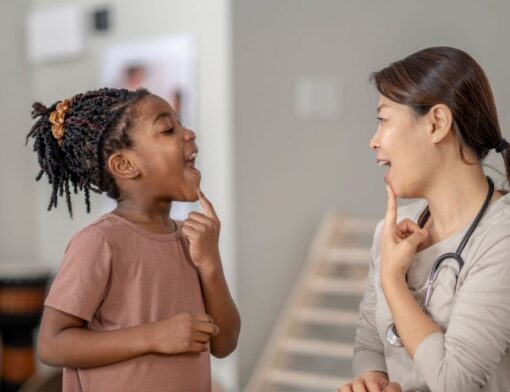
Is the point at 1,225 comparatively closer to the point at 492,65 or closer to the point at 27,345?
the point at 27,345

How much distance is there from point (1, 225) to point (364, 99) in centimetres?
199

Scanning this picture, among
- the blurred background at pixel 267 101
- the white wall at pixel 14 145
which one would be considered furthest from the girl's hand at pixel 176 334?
the white wall at pixel 14 145

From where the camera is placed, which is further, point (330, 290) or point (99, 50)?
point (99, 50)

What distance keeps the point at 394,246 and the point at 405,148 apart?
0.59ft

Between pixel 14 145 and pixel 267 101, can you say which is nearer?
pixel 267 101

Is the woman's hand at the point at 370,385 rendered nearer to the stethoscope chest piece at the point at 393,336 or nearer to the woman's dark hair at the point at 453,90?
the stethoscope chest piece at the point at 393,336

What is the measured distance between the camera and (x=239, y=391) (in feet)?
10.8

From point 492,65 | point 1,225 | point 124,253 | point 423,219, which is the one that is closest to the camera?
point 124,253

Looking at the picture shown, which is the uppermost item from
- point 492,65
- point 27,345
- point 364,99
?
point 492,65

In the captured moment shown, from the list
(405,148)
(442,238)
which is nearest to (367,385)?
(442,238)

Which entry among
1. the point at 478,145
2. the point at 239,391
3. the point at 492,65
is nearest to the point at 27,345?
the point at 239,391

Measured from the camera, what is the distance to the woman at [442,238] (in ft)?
4.03

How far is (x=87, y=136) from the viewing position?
138 centimetres

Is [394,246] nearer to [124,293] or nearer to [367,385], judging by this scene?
[367,385]
